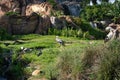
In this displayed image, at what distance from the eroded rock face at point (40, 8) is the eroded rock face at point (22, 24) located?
7.19 m

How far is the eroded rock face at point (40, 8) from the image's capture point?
153 feet

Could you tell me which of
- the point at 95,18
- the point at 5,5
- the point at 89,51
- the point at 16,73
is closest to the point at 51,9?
the point at 5,5

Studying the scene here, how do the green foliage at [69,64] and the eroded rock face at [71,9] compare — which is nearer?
the green foliage at [69,64]

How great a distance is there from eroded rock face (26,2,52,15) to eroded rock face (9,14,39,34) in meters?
7.19

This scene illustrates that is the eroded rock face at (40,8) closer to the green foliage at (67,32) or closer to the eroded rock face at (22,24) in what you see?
the eroded rock face at (22,24)

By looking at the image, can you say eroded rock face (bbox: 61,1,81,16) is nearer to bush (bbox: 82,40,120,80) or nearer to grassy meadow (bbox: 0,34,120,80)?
grassy meadow (bbox: 0,34,120,80)

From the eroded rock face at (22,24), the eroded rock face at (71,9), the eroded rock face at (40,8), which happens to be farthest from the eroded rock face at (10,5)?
the eroded rock face at (22,24)

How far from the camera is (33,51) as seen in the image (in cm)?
2547

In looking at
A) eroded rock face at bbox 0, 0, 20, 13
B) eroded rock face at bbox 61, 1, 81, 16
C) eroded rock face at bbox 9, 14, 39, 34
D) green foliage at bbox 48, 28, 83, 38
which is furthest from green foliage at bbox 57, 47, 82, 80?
eroded rock face at bbox 61, 1, 81, 16

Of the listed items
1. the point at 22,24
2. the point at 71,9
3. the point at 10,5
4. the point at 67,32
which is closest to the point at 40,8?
the point at 10,5

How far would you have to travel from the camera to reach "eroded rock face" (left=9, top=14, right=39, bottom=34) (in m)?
37.7

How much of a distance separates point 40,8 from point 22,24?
37.1 feet

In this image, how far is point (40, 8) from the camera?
160 feet

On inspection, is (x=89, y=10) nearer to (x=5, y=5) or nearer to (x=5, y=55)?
(x=5, y=5)
